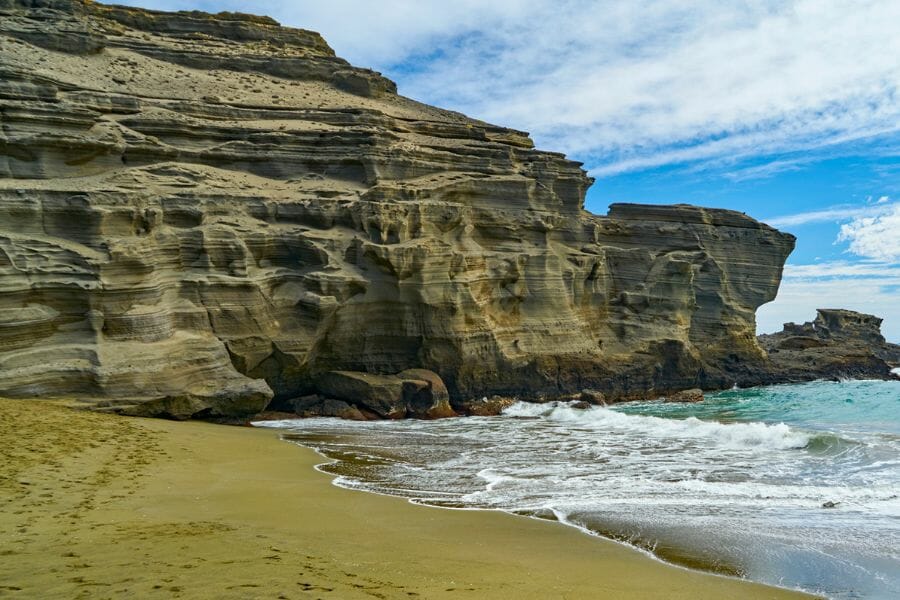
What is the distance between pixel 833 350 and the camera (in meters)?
42.8

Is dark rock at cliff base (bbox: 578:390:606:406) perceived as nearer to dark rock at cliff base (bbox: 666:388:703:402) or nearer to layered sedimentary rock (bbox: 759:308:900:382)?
dark rock at cliff base (bbox: 666:388:703:402)

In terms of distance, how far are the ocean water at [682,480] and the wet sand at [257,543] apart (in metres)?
0.89

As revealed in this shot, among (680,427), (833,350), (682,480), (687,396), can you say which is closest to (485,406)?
(680,427)

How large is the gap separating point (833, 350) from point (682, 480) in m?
36.0

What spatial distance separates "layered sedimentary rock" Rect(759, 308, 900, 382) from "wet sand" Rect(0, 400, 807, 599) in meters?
32.4

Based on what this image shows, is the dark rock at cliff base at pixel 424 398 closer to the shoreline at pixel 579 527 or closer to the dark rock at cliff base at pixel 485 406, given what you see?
the dark rock at cliff base at pixel 485 406

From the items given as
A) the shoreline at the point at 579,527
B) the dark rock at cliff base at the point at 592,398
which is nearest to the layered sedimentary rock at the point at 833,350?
the dark rock at cliff base at the point at 592,398

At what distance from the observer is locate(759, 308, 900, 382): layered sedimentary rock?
3962 centimetres

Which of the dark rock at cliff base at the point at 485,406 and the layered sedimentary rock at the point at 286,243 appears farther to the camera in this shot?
the dark rock at cliff base at the point at 485,406

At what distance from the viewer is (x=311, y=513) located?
9.26 meters

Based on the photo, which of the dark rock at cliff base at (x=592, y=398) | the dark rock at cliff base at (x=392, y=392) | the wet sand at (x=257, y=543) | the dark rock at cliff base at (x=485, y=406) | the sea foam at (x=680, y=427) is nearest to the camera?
the wet sand at (x=257, y=543)

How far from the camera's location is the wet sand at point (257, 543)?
5.76 metres

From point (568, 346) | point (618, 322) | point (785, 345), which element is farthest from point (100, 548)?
point (785, 345)

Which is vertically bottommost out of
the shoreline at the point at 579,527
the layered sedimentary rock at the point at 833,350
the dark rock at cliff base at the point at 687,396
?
the shoreline at the point at 579,527
